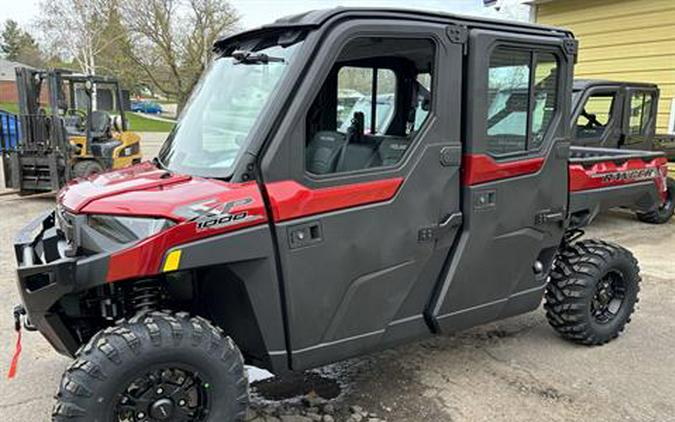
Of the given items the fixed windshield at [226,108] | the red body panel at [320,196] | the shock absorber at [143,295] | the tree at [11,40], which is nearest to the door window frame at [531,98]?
the red body panel at [320,196]

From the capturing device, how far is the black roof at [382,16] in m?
2.88

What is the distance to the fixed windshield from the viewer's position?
2.87 meters

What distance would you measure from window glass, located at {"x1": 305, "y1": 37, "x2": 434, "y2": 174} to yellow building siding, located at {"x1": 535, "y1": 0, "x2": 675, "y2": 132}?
8.38m

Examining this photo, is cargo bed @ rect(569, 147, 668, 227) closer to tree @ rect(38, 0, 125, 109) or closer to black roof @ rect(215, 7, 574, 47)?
black roof @ rect(215, 7, 574, 47)

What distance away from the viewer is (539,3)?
12.0 metres

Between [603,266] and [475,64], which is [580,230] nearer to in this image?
[603,266]

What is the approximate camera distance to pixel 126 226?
8.59ft

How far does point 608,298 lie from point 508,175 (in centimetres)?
163

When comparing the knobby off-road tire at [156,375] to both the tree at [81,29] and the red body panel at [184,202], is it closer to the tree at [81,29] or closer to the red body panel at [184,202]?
the red body panel at [184,202]

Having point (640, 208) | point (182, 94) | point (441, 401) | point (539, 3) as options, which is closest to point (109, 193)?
point (441, 401)

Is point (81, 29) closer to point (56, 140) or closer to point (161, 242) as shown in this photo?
point (56, 140)

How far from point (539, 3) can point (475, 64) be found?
991cm

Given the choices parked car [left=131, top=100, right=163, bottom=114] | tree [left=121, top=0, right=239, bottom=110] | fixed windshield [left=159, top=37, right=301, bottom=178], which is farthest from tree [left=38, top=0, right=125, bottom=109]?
fixed windshield [left=159, top=37, right=301, bottom=178]

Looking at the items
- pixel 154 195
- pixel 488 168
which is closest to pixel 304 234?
pixel 154 195
